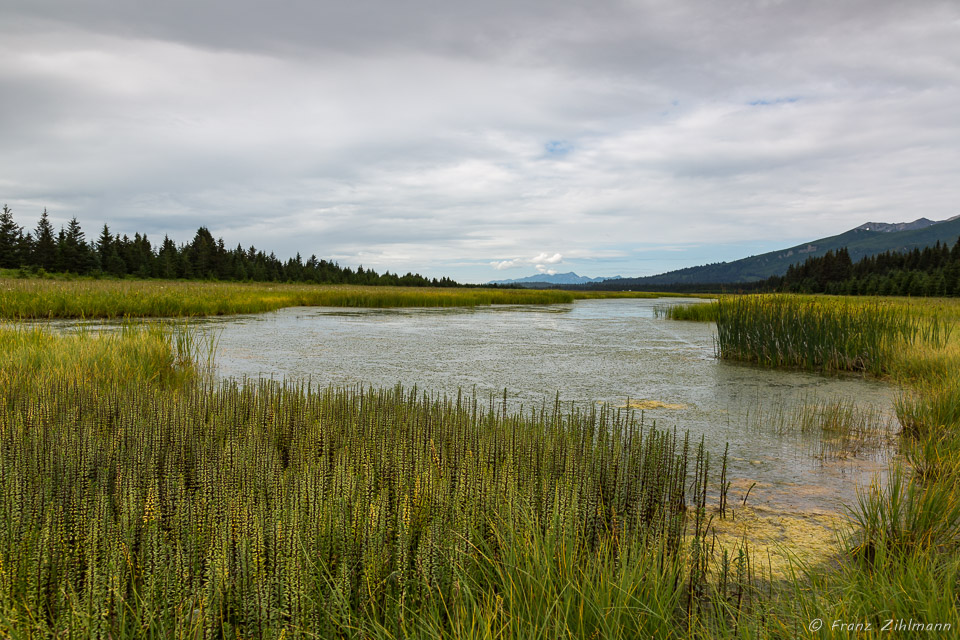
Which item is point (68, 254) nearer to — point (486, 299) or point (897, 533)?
point (486, 299)

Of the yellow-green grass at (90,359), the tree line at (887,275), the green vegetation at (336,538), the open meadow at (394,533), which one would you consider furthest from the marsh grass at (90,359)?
the tree line at (887,275)

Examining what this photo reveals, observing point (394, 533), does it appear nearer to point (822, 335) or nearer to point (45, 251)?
point (822, 335)

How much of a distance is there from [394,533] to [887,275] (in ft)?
224

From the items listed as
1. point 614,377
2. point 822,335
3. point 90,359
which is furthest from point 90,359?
point 822,335

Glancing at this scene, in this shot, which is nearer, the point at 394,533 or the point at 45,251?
the point at 394,533

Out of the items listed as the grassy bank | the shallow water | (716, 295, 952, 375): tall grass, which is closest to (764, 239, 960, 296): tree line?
(716, 295, 952, 375): tall grass

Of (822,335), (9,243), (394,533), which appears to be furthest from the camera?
(9,243)

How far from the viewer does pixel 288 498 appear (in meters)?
2.77

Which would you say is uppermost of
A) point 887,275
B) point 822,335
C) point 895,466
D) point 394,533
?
point 887,275

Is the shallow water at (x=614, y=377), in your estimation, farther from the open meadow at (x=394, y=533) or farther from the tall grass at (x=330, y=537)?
the tall grass at (x=330, y=537)

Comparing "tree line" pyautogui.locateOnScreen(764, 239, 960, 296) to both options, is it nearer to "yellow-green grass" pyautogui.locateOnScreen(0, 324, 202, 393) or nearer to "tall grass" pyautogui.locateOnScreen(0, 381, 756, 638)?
"yellow-green grass" pyautogui.locateOnScreen(0, 324, 202, 393)

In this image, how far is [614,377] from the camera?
995 centimetres

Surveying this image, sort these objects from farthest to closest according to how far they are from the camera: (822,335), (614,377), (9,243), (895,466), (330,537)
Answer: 1. (9,243)
2. (822,335)
3. (614,377)
4. (895,466)
5. (330,537)

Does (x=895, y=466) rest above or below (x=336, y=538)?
below
